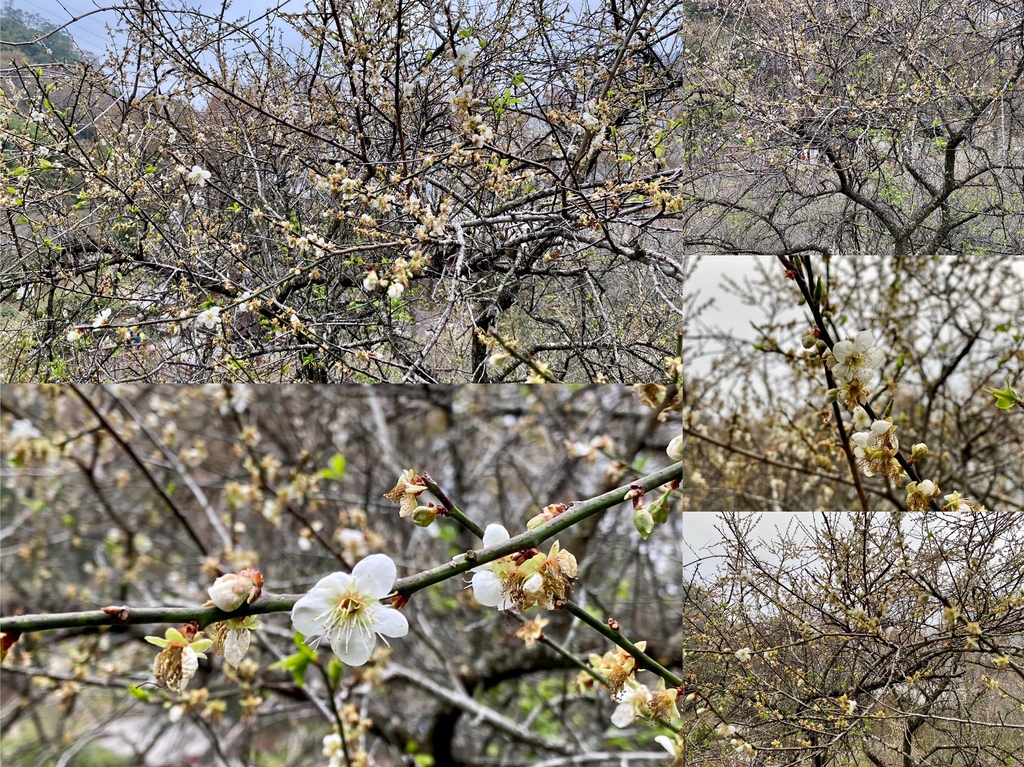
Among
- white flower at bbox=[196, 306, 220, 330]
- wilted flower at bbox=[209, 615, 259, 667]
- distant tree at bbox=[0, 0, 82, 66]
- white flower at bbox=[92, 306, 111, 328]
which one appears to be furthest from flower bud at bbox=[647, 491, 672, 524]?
distant tree at bbox=[0, 0, 82, 66]

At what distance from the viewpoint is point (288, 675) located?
46.9 inches

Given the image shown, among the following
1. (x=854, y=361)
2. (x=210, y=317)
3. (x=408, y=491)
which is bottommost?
(x=408, y=491)

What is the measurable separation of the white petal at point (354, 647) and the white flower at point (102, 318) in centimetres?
125

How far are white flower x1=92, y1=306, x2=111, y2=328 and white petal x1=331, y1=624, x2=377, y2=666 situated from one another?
1248 mm

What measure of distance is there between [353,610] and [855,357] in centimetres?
43

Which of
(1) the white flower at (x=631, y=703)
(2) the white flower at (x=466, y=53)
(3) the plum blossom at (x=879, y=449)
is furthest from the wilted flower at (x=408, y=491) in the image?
(2) the white flower at (x=466, y=53)

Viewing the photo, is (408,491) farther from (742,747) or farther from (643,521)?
(742,747)

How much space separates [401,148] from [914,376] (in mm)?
1095

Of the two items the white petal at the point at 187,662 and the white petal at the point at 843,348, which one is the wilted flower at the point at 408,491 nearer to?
the white petal at the point at 187,662

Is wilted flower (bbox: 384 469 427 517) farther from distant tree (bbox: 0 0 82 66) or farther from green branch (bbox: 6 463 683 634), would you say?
distant tree (bbox: 0 0 82 66)

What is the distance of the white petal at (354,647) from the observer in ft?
1.26

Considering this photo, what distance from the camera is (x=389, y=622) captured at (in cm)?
37

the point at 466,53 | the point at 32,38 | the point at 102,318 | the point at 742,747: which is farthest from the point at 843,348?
the point at 32,38

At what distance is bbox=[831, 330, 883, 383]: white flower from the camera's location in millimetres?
515
